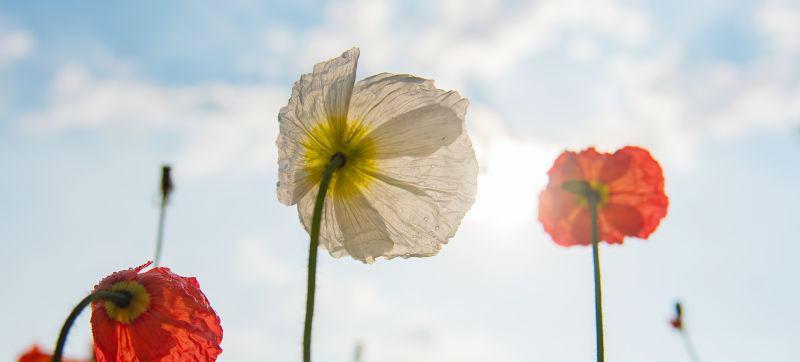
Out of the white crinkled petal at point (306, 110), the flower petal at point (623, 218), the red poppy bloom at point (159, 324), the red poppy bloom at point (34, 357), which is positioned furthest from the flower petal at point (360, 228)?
the red poppy bloom at point (34, 357)

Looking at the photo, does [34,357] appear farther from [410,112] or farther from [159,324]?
[410,112]

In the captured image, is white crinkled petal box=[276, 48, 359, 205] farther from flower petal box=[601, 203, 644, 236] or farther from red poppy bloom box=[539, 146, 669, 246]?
flower petal box=[601, 203, 644, 236]

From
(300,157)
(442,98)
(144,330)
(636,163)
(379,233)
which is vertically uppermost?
(636,163)

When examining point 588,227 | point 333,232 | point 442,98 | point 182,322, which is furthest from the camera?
point 588,227

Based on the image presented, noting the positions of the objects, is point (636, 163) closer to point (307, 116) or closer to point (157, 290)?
point (307, 116)

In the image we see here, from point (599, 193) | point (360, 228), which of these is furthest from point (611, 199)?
point (360, 228)

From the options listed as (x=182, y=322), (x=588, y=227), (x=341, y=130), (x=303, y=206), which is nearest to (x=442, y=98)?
(x=341, y=130)

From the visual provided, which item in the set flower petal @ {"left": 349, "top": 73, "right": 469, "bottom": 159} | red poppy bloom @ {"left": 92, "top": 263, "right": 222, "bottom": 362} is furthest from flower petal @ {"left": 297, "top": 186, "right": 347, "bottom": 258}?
red poppy bloom @ {"left": 92, "top": 263, "right": 222, "bottom": 362}

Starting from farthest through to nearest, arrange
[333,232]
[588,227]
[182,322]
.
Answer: [588,227] < [333,232] < [182,322]
